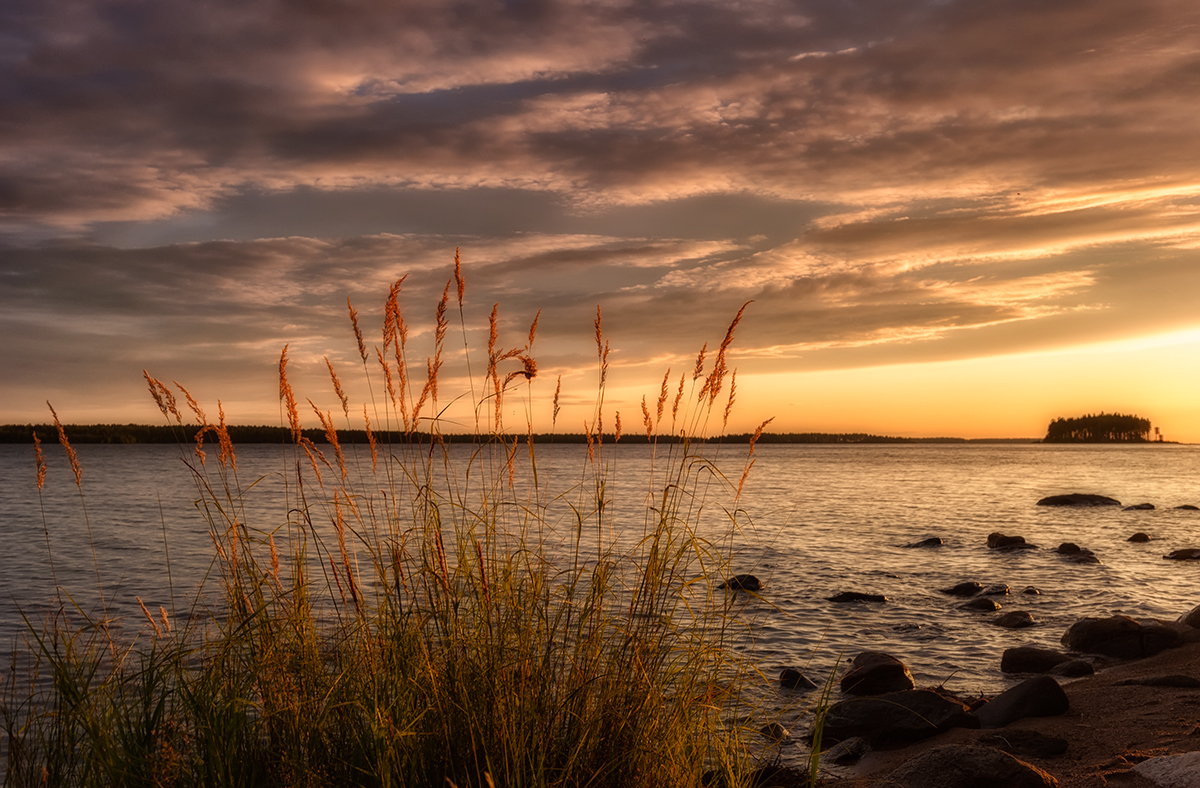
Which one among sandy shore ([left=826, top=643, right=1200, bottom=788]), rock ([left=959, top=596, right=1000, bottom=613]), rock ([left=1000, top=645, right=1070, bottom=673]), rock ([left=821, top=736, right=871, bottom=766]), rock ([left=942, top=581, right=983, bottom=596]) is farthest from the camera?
rock ([left=942, top=581, right=983, bottom=596])

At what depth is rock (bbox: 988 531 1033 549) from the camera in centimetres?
2172

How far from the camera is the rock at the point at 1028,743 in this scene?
6.02 metres

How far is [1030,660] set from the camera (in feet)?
31.7

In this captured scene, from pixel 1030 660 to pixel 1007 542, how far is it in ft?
45.4

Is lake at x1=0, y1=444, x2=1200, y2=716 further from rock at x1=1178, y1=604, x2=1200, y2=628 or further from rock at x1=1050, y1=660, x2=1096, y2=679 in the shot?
rock at x1=1178, y1=604, x2=1200, y2=628

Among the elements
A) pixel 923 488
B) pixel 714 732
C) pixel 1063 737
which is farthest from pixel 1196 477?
pixel 714 732

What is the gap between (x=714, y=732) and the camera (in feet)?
14.1

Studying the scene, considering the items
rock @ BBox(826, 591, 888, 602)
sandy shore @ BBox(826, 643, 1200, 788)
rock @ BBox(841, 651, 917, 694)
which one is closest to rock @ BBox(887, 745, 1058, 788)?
sandy shore @ BBox(826, 643, 1200, 788)

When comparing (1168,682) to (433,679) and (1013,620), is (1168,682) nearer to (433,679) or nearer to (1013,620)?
(1013,620)

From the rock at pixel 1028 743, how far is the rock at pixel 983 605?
7.88 metres

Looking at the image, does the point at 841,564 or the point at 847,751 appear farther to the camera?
the point at 841,564

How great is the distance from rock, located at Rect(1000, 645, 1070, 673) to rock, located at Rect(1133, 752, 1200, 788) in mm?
4880

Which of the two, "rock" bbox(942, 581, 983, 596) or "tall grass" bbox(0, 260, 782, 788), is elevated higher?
"tall grass" bbox(0, 260, 782, 788)

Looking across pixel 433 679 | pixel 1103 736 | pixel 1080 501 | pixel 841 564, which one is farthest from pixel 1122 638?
pixel 1080 501
